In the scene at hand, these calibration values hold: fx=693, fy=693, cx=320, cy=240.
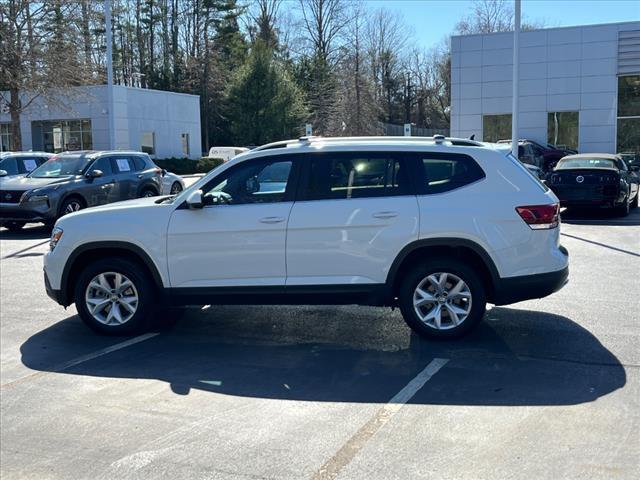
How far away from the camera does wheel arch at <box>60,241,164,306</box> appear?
6.64 metres

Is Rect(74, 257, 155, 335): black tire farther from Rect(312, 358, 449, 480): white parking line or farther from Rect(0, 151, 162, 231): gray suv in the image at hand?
Rect(0, 151, 162, 231): gray suv

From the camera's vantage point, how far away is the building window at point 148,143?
143ft

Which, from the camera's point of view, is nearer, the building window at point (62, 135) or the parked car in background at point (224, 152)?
the parked car in background at point (224, 152)

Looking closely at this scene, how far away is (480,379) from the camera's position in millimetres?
5332

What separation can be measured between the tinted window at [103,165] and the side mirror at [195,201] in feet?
33.1

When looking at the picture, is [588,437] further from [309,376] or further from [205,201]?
[205,201]

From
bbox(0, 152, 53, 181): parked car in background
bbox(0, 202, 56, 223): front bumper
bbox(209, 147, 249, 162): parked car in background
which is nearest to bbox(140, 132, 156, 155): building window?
bbox(209, 147, 249, 162): parked car in background

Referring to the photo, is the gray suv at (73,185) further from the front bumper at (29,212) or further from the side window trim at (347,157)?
the side window trim at (347,157)

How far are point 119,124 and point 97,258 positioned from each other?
35.8 m

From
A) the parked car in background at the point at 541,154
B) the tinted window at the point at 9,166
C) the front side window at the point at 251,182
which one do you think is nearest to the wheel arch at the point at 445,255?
the front side window at the point at 251,182

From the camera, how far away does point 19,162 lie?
1762 cm

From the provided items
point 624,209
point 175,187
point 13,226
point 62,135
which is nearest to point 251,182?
point 13,226

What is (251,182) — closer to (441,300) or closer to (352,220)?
(352,220)

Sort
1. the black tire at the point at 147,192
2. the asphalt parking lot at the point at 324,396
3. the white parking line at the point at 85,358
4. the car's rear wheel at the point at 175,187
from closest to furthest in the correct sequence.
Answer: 1. the asphalt parking lot at the point at 324,396
2. the white parking line at the point at 85,358
3. the black tire at the point at 147,192
4. the car's rear wheel at the point at 175,187
